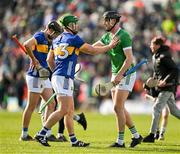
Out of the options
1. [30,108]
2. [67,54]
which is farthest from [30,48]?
[67,54]

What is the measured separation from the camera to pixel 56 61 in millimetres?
15695

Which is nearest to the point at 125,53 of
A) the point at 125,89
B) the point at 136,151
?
the point at 125,89

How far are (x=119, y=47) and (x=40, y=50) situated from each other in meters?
2.29

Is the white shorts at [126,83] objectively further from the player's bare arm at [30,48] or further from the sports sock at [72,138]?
the player's bare arm at [30,48]

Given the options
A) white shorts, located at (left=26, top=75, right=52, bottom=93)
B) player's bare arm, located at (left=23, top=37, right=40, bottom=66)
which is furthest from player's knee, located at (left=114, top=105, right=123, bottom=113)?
white shorts, located at (left=26, top=75, right=52, bottom=93)

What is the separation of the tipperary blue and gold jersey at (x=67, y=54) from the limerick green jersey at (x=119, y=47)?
0.83 m

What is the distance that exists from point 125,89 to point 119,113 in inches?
19.1

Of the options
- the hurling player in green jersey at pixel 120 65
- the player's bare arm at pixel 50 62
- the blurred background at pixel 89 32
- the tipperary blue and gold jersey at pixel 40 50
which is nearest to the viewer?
the hurling player in green jersey at pixel 120 65

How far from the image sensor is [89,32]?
123 feet

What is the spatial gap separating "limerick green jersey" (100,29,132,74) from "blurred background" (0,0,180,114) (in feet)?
58.2

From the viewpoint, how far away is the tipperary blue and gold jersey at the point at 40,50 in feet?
56.7

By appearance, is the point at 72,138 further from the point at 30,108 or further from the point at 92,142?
the point at 30,108

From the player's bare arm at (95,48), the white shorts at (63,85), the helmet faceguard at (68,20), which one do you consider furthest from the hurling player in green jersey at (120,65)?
the white shorts at (63,85)

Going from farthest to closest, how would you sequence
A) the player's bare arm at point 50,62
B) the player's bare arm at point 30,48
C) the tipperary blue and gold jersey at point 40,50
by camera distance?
the tipperary blue and gold jersey at point 40,50 → the player's bare arm at point 30,48 → the player's bare arm at point 50,62
